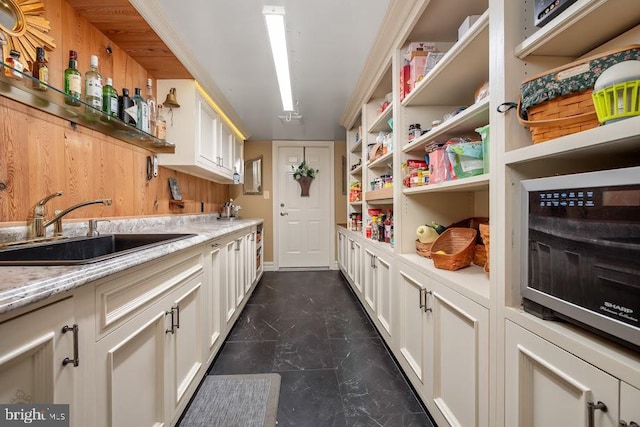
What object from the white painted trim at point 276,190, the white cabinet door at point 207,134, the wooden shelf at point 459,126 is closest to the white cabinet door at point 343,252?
the white painted trim at point 276,190

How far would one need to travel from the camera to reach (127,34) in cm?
166

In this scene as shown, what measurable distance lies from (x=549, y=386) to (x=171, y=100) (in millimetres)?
2708

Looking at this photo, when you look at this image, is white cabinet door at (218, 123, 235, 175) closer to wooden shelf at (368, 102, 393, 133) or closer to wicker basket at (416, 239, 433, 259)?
wooden shelf at (368, 102, 393, 133)

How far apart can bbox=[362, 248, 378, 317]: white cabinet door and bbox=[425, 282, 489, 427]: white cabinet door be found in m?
0.93

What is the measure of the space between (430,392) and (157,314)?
1.29 m

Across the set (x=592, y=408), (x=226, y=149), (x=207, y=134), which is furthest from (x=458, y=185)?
(x=226, y=149)

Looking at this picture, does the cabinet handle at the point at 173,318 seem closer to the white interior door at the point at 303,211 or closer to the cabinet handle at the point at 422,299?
the cabinet handle at the point at 422,299

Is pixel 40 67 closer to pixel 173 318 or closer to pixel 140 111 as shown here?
pixel 140 111

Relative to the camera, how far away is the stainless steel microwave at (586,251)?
53 cm

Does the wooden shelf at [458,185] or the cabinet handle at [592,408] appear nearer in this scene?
the cabinet handle at [592,408]

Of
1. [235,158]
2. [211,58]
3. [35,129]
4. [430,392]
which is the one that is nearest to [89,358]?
[35,129]

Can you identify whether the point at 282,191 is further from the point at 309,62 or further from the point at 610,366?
the point at 610,366

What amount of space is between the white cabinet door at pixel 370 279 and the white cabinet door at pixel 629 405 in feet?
5.47

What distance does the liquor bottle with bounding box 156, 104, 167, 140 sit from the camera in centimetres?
207
